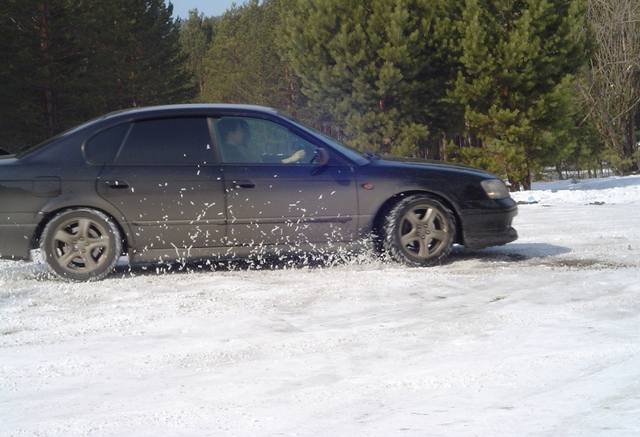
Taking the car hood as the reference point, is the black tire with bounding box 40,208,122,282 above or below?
below

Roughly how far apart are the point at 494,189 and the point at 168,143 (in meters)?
2.92

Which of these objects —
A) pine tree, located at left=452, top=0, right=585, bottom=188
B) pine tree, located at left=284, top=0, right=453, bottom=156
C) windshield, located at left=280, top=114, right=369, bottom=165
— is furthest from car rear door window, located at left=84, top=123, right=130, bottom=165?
pine tree, located at left=284, top=0, right=453, bottom=156

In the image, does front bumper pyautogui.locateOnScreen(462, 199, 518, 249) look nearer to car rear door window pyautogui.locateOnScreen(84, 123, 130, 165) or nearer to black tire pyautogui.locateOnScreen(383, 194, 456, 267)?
black tire pyautogui.locateOnScreen(383, 194, 456, 267)

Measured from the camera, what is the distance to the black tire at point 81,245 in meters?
5.67

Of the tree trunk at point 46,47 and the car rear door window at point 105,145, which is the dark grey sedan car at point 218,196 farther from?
the tree trunk at point 46,47

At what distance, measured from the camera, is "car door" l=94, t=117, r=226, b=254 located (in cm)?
576

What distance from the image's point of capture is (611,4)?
26.4m

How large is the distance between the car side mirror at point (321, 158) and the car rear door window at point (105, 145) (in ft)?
5.42

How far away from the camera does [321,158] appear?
600cm

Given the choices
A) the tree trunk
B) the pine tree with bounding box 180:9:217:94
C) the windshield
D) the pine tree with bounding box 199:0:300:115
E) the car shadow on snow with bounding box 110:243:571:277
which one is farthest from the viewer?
the pine tree with bounding box 180:9:217:94

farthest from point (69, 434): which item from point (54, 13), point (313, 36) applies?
point (54, 13)

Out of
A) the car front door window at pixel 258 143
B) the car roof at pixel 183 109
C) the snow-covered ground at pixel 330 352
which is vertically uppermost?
the car roof at pixel 183 109

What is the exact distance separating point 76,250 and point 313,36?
19216mm

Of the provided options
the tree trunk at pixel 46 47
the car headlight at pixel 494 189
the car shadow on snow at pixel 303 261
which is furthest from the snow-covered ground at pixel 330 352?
the tree trunk at pixel 46 47
